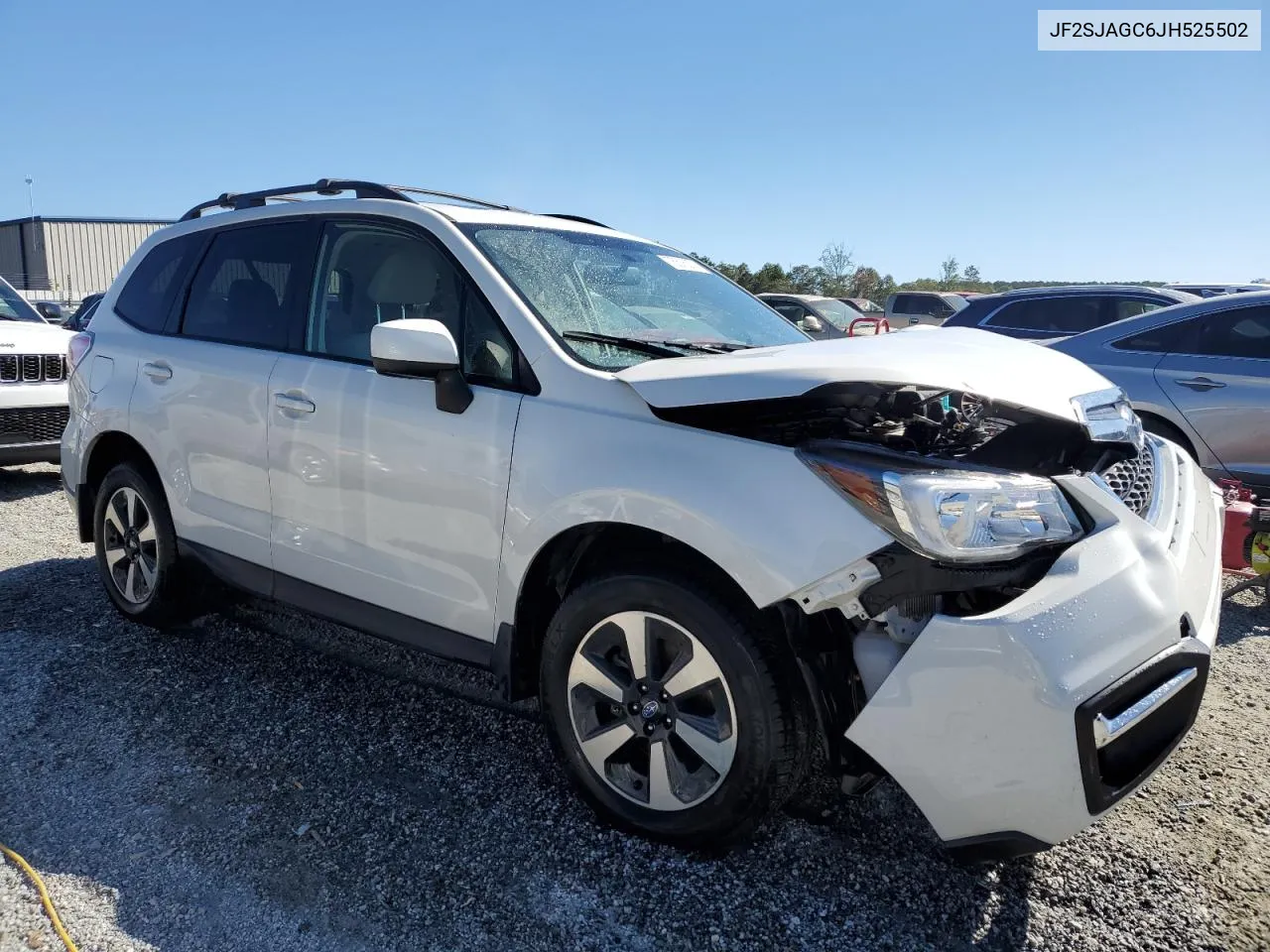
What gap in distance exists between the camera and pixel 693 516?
2.32 metres

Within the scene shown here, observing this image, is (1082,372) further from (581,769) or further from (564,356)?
(581,769)

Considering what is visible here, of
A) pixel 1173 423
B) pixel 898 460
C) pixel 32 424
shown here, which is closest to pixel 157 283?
pixel 898 460

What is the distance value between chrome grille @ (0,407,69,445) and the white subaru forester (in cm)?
430

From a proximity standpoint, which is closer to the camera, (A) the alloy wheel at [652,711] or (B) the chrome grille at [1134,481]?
(A) the alloy wheel at [652,711]

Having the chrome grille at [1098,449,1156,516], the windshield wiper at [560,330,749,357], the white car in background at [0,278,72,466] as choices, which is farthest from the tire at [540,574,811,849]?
the white car in background at [0,278,72,466]

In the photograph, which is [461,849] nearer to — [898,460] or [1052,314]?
[898,460]

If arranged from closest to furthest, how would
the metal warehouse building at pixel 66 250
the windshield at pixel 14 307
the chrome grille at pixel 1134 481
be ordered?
the chrome grille at pixel 1134 481 → the windshield at pixel 14 307 → the metal warehouse building at pixel 66 250

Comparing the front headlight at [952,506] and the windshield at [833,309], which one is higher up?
the windshield at [833,309]

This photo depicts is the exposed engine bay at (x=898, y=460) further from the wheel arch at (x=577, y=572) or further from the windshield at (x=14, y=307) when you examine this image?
the windshield at (x=14, y=307)

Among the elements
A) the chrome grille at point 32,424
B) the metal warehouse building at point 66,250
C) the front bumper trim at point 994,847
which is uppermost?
the metal warehouse building at point 66,250

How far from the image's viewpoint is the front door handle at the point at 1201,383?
5898 mm

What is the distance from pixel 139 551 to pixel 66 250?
4113 centimetres

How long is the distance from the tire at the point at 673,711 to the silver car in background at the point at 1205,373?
186 inches

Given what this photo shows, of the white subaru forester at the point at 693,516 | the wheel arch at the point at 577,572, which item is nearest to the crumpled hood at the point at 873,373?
the white subaru forester at the point at 693,516
